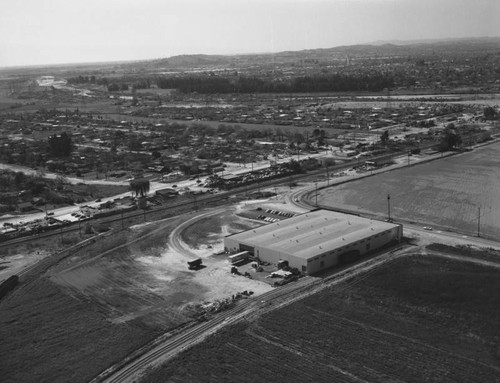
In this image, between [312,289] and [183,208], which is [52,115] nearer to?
[183,208]

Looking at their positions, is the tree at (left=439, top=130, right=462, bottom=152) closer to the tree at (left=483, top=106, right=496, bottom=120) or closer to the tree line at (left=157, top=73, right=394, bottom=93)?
the tree at (left=483, top=106, right=496, bottom=120)

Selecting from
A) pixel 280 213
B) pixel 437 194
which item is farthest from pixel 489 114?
pixel 280 213

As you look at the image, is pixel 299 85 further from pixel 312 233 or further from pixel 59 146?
pixel 312 233

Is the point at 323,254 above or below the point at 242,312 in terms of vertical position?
above

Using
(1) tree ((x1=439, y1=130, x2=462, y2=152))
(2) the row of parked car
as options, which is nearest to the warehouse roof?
(2) the row of parked car

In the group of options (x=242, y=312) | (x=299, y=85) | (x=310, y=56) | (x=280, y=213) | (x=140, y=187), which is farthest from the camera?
(x=310, y=56)

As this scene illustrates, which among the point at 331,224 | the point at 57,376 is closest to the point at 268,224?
the point at 331,224
